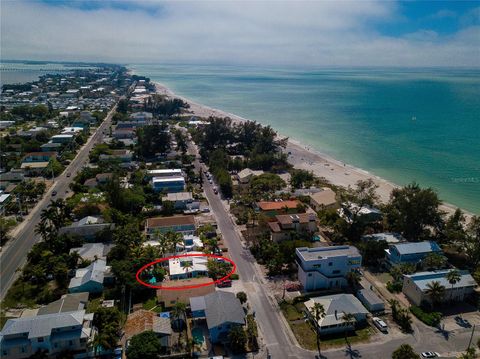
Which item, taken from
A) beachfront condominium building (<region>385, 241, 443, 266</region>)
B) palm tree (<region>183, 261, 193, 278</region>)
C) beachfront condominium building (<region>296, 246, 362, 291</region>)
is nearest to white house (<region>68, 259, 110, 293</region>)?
palm tree (<region>183, 261, 193, 278</region>)

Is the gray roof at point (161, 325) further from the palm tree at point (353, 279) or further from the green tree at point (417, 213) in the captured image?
the green tree at point (417, 213)

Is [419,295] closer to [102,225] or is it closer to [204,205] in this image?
[204,205]

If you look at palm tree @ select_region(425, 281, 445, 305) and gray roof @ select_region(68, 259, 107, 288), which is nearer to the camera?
palm tree @ select_region(425, 281, 445, 305)

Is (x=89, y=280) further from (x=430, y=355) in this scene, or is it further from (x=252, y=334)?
(x=430, y=355)

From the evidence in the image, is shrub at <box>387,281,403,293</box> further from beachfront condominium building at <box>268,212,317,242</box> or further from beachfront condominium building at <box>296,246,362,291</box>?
beachfront condominium building at <box>268,212,317,242</box>

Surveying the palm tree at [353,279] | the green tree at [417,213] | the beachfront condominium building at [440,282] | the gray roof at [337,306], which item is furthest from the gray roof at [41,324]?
the green tree at [417,213]

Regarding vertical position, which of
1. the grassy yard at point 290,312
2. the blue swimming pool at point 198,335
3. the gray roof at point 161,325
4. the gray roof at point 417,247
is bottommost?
the blue swimming pool at point 198,335

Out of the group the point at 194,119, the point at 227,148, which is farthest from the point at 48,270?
the point at 194,119
